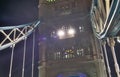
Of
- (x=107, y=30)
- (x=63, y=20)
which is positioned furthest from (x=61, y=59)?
(x=107, y=30)

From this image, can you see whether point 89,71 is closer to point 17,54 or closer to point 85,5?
point 85,5

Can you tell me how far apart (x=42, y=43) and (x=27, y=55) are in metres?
5.67

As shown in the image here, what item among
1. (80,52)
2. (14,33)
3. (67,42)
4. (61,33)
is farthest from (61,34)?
(14,33)

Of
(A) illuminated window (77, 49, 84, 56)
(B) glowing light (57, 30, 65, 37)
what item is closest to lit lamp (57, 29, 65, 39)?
(B) glowing light (57, 30, 65, 37)

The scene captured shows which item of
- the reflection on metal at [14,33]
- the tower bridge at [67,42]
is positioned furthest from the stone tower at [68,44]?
the reflection on metal at [14,33]

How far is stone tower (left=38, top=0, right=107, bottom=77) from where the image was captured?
568 inches

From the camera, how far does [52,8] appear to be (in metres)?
17.4

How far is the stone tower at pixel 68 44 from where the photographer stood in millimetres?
14438

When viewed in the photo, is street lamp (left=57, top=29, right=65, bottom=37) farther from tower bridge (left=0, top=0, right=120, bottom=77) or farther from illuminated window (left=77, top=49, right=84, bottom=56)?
illuminated window (left=77, top=49, right=84, bottom=56)

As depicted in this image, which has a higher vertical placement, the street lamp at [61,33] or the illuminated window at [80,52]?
the street lamp at [61,33]

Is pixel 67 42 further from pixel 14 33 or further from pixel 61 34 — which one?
pixel 14 33

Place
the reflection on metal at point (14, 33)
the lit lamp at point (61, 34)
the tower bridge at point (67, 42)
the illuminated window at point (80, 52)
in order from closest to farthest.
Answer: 1. the reflection on metal at point (14, 33)
2. the tower bridge at point (67, 42)
3. the illuminated window at point (80, 52)
4. the lit lamp at point (61, 34)

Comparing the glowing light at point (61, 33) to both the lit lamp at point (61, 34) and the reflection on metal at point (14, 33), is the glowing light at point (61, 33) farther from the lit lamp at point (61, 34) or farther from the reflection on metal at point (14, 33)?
the reflection on metal at point (14, 33)

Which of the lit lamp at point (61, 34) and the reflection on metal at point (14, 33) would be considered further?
the lit lamp at point (61, 34)
